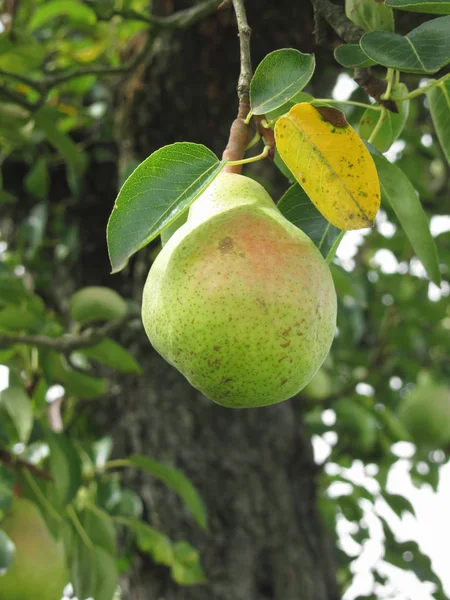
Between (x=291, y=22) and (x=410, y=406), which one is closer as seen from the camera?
(x=291, y=22)

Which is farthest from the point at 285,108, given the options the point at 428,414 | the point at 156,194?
the point at 428,414

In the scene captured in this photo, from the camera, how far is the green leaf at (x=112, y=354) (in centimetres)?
129

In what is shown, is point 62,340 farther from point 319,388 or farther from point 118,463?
point 319,388

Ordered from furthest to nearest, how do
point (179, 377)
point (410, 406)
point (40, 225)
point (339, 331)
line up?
point (410, 406) < point (339, 331) < point (40, 225) < point (179, 377)

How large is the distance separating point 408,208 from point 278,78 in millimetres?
200

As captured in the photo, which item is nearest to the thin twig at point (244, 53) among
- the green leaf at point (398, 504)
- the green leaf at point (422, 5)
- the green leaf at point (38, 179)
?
the green leaf at point (422, 5)

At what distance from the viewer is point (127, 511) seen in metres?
1.49

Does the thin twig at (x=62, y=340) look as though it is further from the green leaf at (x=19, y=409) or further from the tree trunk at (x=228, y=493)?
the tree trunk at (x=228, y=493)

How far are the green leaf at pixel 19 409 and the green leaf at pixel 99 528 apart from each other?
0.19 meters

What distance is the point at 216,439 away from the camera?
1586 mm

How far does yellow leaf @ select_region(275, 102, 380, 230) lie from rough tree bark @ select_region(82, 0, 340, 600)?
0.92 m

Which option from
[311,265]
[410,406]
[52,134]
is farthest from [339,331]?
[311,265]

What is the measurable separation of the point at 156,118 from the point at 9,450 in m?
0.82

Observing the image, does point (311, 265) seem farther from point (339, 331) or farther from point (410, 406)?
point (410, 406)
